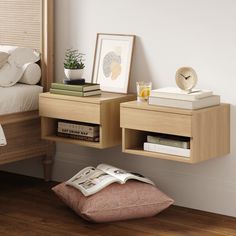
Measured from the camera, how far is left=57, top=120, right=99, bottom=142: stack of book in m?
3.81

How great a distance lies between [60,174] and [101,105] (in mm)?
806

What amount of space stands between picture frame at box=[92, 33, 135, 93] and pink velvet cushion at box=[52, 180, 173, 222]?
62 centimetres

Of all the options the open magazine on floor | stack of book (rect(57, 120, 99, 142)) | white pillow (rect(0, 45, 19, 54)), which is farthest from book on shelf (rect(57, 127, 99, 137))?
white pillow (rect(0, 45, 19, 54))

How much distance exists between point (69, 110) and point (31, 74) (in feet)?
1.42

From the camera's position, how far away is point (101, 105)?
145 inches

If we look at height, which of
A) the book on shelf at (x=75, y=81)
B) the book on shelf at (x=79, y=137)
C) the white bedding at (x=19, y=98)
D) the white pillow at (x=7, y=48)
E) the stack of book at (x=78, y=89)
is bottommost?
the book on shelf at (x=79, y=137)

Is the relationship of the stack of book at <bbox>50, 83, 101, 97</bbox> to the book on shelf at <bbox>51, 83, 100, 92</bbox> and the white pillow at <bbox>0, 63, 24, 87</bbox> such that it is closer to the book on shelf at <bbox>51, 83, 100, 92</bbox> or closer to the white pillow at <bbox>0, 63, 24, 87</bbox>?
the book on shelf at <bbox>51, 83, 100, 92</bbox>

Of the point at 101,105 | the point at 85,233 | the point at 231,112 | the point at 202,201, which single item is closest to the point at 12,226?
the point at 85,233

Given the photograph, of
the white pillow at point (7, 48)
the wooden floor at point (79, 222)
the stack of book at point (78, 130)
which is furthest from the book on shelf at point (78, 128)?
the white pillow at point (7, 48)

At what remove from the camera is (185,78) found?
11.5 ft

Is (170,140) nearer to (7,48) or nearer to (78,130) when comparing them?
(78,130)

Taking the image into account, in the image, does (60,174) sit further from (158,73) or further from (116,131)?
(158,73)

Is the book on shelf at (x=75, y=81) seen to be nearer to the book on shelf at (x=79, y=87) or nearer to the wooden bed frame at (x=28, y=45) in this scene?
the book on shelf at (x=79, y=87)

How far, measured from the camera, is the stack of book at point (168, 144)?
3.43 metres
